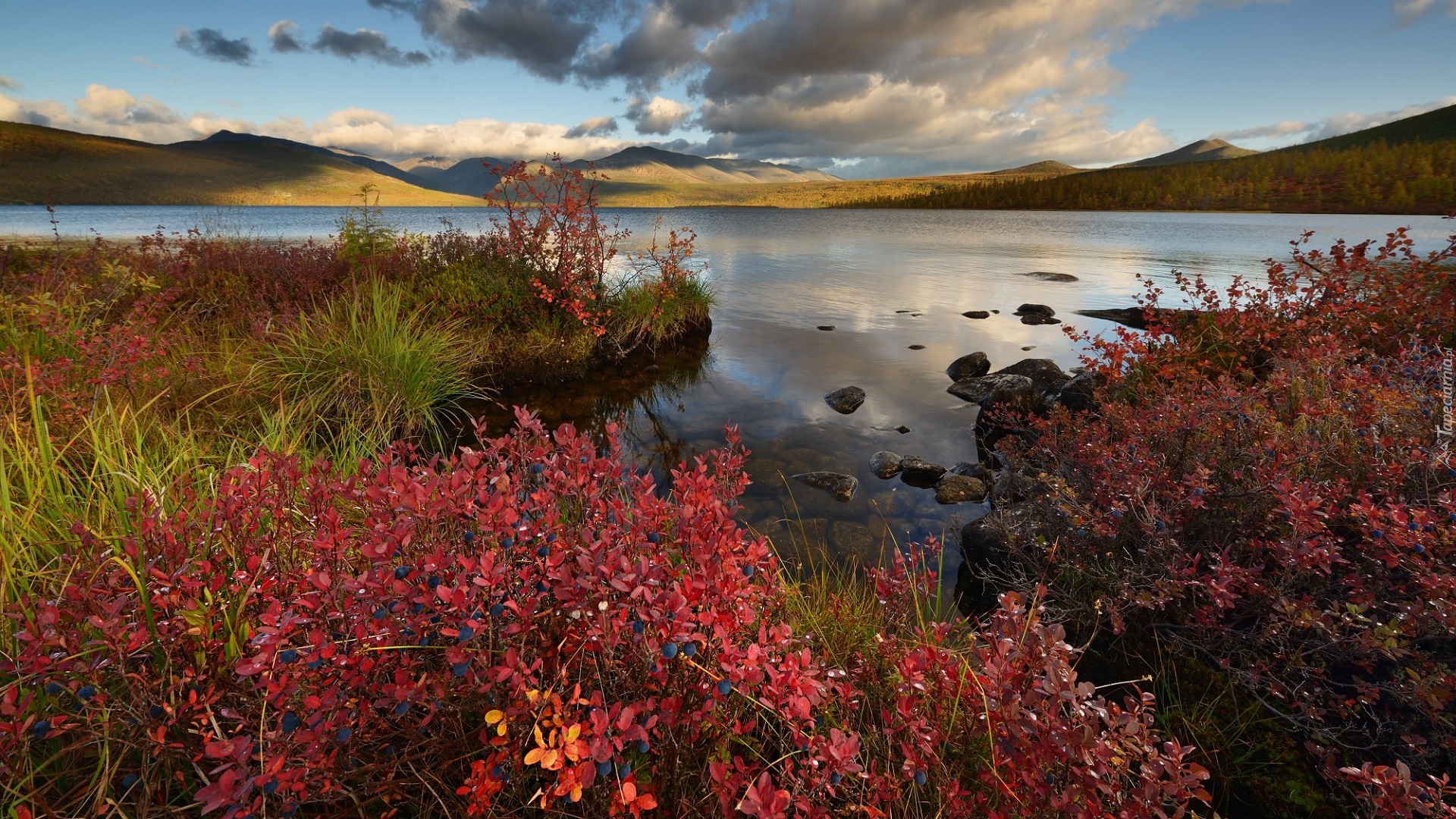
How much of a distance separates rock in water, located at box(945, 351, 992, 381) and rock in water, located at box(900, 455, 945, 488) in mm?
5460

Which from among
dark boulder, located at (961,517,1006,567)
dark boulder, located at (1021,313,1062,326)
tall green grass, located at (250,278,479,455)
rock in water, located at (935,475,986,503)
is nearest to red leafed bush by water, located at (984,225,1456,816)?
dark boulder, located at (961,517,1006,567)

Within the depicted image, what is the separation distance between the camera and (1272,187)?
8306 cm

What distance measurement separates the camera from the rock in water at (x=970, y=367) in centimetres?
1330

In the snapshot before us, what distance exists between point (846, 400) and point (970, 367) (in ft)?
13.3

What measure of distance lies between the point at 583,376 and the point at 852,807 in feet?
35.1

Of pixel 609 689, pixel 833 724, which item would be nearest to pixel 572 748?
pixel 609 689

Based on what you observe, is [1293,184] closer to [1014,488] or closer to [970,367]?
[970,367]

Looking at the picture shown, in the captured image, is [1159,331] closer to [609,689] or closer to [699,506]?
[699,506]

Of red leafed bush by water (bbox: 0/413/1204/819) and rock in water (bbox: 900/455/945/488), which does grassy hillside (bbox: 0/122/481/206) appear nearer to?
rock in water (bbox: 900/455/945/488)

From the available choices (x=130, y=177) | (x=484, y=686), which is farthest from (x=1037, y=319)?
(x=130, y=177)

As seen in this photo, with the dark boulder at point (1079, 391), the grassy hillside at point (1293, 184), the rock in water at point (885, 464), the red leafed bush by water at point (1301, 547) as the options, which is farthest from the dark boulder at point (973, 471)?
the grassy hillside at point (1293, 184)

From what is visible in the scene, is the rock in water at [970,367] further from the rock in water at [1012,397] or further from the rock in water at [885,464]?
the rock in water at [885,464]

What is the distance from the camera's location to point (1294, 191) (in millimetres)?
81188

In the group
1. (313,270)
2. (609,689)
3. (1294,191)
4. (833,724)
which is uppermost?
(1294,191)
